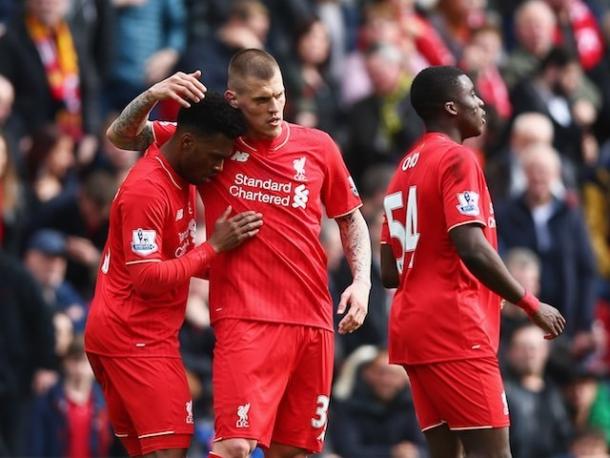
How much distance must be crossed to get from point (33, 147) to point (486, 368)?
6.61 meters

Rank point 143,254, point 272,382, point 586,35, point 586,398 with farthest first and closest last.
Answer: point 586,35
point 586,398
point 272,382
point 143,254

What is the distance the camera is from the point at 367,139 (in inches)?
667

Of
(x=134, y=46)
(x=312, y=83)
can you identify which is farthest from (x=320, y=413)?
(x=134, y=46)

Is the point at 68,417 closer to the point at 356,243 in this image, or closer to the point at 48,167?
the point at 48,167

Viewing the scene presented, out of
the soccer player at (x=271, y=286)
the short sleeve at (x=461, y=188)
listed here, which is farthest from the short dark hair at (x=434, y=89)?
the soccer player at (x=271, y=286)

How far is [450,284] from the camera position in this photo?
9.49 metres

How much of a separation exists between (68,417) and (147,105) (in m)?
4.48

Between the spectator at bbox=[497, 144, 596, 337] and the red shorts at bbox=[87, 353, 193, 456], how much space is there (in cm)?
675

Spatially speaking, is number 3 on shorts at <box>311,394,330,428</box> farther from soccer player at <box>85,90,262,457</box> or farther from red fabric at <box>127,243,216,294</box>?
red fabric at <box>127,243,216,294</box>

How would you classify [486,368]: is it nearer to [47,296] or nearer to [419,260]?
[419,260]

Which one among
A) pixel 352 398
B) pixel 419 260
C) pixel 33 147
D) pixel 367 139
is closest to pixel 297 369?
pixel 419 260

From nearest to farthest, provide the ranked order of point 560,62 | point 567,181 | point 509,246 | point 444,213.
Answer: point 444,213 < point 509,246 < point 567,181 < point 560,62

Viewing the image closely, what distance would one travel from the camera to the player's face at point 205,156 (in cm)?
951

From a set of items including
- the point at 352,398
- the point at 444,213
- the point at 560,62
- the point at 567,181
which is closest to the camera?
the point at 444,213
